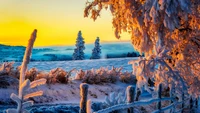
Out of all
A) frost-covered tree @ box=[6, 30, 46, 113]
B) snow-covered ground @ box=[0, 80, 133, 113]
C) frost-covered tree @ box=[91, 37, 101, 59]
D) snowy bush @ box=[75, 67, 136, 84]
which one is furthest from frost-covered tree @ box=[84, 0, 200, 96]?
frost-covered tree @ box=[91, 37, 101, 59]

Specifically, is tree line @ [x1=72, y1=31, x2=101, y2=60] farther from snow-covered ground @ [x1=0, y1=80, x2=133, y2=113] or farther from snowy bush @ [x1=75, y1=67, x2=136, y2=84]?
snow-covered ground @ [x1=0, y1=80, x2=133, y2=113]

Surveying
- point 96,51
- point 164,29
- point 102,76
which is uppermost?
point 96,51

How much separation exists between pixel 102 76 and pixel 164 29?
314 inches

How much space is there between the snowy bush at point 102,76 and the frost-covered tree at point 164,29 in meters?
6.15

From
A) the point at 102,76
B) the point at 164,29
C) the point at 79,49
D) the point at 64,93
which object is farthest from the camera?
the point at 79,49

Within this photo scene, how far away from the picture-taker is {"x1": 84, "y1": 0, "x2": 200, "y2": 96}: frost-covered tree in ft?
14.9

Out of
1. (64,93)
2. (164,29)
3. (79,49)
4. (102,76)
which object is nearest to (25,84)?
(164,29)

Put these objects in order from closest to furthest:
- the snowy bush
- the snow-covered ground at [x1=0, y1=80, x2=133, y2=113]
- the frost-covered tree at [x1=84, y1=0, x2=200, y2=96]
A: the frost-covered tree at [x1=84, y1=0, x2=200, y2=96]
the snow-covered ground at [x1=0, y1=80, x2=133, y2=113]
the snowy bush

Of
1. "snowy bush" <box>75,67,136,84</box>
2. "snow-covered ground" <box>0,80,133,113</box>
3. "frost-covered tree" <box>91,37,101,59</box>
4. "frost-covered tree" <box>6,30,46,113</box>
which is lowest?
"snow-covered ground" <box>0,80,133,113</box>

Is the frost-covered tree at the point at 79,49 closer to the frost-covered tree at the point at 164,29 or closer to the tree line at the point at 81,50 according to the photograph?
the tree line at the point at 81,50

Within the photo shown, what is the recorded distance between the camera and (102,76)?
42.3ft

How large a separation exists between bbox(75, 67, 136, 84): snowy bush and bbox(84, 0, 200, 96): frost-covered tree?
6.15m

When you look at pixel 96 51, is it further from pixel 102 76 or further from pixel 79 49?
pixel 102 76

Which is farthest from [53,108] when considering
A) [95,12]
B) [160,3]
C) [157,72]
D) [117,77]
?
[117,77]
